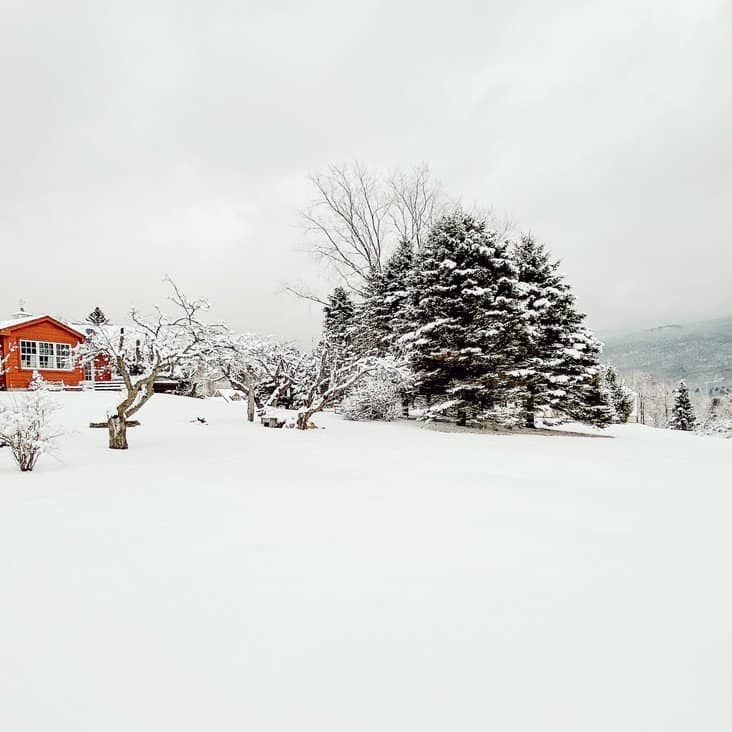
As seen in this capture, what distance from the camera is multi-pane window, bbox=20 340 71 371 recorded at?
2150 centimetres

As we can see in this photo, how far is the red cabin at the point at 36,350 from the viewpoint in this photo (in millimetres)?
20734

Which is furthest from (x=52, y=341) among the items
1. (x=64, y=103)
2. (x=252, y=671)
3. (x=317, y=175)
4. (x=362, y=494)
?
(x=252, y=671)

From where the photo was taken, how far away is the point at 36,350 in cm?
2198

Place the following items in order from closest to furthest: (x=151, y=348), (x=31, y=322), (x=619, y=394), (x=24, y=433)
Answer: (x=24, y=433)
(x=151, y=348)
(x=31, y=322)
(x=619, y=394)

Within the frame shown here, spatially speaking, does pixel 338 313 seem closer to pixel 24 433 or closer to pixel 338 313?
pixel 338 313

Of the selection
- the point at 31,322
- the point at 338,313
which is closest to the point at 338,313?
the point at 338,313

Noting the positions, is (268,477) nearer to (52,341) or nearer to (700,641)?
(700,641)

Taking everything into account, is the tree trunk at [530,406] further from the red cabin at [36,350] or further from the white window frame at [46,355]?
the white window frame at [46,355]

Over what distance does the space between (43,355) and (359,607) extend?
2718cm

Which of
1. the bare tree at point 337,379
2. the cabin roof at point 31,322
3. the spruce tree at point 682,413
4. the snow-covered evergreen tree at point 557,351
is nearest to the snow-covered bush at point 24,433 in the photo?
the bare tree at point 337,379

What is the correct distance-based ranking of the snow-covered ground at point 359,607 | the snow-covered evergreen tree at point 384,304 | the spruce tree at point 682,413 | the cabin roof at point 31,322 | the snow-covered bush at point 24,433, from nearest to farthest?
1. the snow-covered ground at point 359,607
2. the snow-covered bush at point 24,433
3. the snow-covered evergreen tree at point 384,304
4. the cabin roof at point 31,322
5. the spruce tree at point 682,413

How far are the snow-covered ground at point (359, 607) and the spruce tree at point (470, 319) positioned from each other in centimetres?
918

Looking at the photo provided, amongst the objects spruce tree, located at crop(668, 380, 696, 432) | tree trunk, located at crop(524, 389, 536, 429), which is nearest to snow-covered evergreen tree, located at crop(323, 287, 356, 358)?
tree trunk, located at crop(524, 389, 536, 429)

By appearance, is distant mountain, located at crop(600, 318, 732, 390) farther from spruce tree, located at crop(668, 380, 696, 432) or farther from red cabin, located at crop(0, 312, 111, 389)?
red cabin, located at crop(0, 312, 111, 389)
